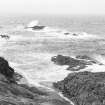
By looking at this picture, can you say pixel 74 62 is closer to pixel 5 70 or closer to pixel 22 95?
pixel 5 70

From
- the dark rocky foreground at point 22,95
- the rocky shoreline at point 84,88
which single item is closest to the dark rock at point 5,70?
the dark rocky foreground at point 22,95

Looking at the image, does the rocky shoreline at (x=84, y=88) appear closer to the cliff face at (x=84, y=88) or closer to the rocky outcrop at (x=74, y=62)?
the cliff face at (x=84, y=88)

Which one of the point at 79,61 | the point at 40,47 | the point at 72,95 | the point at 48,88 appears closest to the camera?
the point at 72,95

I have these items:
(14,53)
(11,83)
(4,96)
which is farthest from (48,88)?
(14,53)

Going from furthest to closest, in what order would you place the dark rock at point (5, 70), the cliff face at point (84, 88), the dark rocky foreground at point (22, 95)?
the dark rock at point (5, 70)
the cliff face at point (84, 88)
the dark rocky foreground at point (22, 95)

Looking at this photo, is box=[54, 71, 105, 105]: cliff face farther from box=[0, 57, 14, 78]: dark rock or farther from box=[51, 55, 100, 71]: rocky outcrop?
box=[51, 55, 100, 71]: rocky outcrop

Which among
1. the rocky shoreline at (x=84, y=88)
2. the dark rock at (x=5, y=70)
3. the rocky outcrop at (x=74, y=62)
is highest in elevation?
the dark rock at (x=5, y=70)

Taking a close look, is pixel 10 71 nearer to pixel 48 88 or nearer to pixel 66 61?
pixel 48 88

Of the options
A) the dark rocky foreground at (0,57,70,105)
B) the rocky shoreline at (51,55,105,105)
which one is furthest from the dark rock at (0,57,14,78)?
the rocky shoreline at (51,55,105,105)
